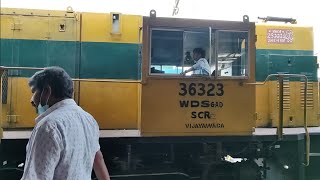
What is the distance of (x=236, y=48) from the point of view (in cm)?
491

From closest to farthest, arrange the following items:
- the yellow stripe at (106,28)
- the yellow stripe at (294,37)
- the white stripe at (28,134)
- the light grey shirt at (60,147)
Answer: the light grey shirt at (60,147) < the white stripe at (28,134) < the yellow stripe at (106,28) < the yellow stripe at (294,37)

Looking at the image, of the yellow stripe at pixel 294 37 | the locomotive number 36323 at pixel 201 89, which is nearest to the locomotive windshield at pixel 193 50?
the locomotive number 36323 at pixel 201 89

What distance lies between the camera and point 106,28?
5.52m

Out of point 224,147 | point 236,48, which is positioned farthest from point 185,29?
point 224,147

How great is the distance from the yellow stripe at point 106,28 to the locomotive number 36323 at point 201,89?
1.26 metres

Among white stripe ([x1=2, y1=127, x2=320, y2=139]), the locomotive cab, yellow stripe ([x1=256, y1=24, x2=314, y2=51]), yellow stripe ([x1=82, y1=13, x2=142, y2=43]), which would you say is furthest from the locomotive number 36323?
yellow stripe ([x1=256, y1=24, x2=314, y2=51])

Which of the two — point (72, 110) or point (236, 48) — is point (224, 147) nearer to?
point (236, 48)

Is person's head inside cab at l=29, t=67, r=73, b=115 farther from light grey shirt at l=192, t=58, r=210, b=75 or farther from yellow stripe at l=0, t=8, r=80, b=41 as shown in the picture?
yellow stripe at l=0, t=8, r=80, b=41

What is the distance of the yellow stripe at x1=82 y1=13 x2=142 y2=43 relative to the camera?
5.47 meters

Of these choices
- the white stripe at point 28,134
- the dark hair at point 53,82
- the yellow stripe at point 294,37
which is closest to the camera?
the dark hair at point 53,82

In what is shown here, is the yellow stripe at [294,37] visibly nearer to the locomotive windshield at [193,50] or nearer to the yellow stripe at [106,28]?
the locomotive windshield at [193,50]

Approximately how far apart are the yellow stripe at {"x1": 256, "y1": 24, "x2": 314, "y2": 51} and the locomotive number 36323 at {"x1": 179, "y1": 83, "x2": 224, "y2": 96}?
5.97 feet

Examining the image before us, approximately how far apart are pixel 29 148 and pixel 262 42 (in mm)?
4981

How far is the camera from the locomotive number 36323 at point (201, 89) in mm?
4734
